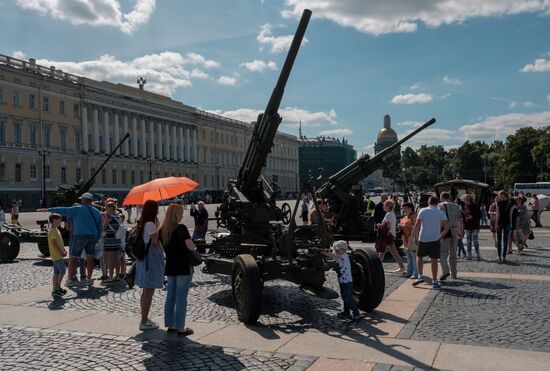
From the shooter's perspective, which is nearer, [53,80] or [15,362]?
[15,362]

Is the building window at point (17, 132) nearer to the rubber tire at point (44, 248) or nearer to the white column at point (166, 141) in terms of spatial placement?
the white column at point (166, 141)

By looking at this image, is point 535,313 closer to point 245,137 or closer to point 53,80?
point 53,80

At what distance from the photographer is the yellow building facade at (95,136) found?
6488 cm

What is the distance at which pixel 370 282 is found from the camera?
8.52 metres

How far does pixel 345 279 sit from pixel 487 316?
2019 mm

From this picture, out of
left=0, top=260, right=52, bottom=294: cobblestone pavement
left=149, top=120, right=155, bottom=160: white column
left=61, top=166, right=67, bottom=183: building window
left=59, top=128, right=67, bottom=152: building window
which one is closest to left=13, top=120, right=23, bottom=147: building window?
left=59, top=128, right=67, bottom=152: building window

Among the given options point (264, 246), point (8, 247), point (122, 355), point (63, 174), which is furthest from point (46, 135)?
point (122, 355)

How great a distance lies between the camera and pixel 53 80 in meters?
71.2

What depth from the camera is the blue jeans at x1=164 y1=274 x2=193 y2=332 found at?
748 cm

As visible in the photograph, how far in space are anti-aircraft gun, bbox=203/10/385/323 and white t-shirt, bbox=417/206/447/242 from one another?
2058 millimetres

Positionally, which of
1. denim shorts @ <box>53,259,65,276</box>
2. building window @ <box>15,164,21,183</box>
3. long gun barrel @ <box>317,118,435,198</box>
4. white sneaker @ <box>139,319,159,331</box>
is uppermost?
building window @ <box>15,164,21,183</box>

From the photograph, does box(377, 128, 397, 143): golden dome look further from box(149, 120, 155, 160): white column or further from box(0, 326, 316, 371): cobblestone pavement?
box(0, 326, 316, 371): cobblestone pavement

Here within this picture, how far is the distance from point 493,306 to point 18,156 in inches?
2555

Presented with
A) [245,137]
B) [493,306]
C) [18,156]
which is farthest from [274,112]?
[245,137]
